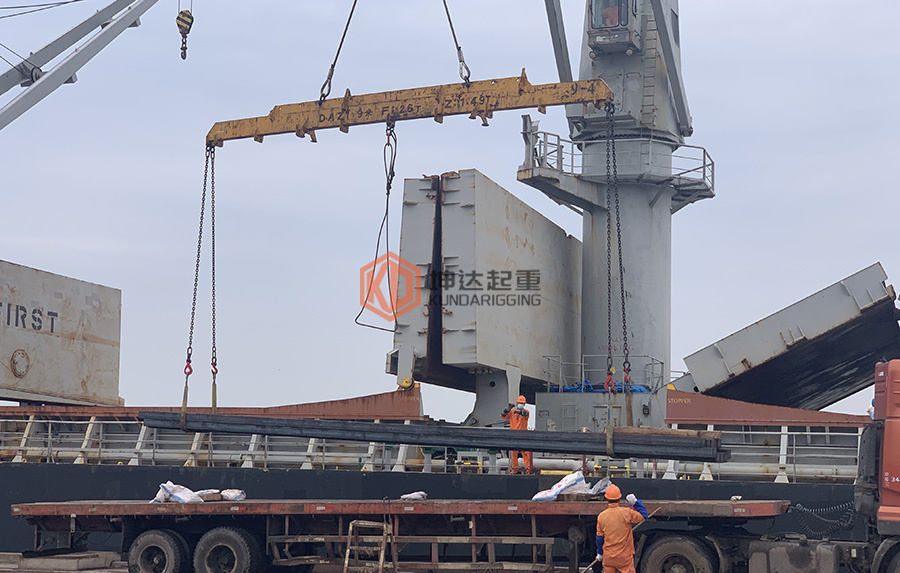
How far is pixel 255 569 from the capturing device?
48.2 feet

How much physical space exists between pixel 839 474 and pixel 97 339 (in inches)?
715

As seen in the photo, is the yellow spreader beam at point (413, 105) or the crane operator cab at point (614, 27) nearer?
the yellow spreader beam at point (413, 105)

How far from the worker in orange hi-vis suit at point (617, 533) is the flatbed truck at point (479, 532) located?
0.91 metres

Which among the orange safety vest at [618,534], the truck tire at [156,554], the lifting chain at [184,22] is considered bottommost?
the truck tire at [156,554]

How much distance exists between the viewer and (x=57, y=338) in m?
25.6

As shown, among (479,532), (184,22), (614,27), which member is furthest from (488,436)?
(184,22)

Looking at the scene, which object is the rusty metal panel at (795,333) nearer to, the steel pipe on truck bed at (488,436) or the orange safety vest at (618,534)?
the steel pipe on truck bed at (488,436)

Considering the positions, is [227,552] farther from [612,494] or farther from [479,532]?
[612,494]

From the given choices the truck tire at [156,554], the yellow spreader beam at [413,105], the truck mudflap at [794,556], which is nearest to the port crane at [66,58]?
the yellow spreader beam at [413,105]

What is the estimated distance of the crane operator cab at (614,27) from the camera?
24.4 m

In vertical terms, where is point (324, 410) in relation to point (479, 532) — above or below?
above

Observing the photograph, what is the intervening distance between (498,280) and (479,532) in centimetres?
796

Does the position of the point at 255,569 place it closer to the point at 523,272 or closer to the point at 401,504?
the point at 401,504

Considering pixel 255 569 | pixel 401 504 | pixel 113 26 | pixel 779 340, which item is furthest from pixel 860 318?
pixel 113 26
